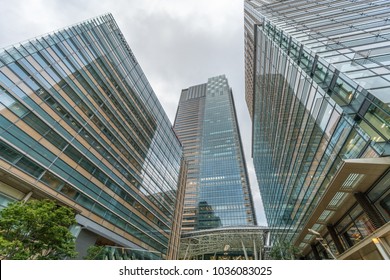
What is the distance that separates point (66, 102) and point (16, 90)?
179 inches

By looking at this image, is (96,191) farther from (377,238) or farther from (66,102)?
(377,238)

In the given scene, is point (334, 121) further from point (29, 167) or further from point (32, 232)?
point (29, 167)

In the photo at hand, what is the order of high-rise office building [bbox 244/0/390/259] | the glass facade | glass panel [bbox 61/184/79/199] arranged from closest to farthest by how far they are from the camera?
high-rise office building [bbox 244/0/390/259] → glass panel [bbox 61/184/79/199] → the glass facade

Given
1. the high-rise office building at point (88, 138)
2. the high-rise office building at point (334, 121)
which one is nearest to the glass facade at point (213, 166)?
the high-rise office building at point (88, 138)

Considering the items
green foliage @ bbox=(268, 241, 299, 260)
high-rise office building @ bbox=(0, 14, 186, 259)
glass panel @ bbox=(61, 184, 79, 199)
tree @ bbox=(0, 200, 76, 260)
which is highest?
high-rise office building @ bbox=(0, 14, 186, 259)

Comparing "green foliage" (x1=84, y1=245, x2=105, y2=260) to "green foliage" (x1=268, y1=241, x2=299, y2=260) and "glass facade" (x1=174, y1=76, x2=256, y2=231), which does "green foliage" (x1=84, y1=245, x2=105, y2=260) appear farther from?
"glass facade" (x1=174, y1=76, x2=256, y2=231)

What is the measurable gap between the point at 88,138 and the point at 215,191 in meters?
71.5

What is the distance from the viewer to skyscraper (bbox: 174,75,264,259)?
46812mm

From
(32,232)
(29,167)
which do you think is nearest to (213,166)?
(29,167)

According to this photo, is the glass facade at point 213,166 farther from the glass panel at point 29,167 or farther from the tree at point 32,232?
the tree at point 32,232

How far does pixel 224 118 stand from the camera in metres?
126

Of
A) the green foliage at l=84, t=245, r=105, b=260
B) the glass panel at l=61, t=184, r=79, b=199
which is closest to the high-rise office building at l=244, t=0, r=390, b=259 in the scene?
the green foliage at l=84, t=245, r=105, b=260

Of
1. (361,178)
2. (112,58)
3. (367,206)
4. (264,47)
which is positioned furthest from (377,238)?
(112,58)

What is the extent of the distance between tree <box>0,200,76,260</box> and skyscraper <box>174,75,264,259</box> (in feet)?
129
